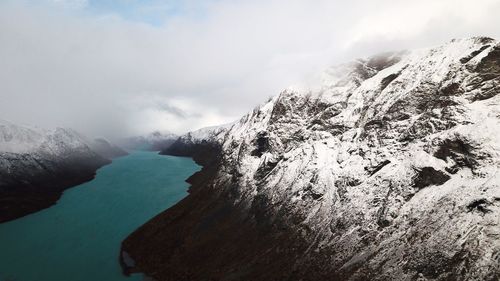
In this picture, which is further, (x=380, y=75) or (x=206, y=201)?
(x=206, y=201)

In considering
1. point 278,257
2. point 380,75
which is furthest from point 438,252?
point 380,75

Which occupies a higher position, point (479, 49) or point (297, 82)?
point (297, 82)

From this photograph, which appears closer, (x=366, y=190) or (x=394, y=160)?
(x=394, y=160)

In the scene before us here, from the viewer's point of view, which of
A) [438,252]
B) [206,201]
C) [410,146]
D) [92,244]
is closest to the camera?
[438,252]

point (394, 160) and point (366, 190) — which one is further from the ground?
point (394, 160)

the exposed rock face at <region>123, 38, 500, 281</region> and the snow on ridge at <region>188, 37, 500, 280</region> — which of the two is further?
the snow on ridge at <region>188, 37, 500, 280</region>

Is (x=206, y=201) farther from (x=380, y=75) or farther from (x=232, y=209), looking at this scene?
(x=380, y=75)

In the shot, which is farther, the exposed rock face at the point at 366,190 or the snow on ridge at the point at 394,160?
the snow on ridge at the point at 394,160

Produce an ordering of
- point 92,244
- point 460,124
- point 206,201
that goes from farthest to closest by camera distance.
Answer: point 206,201 → point 92,244 → point 460,124
